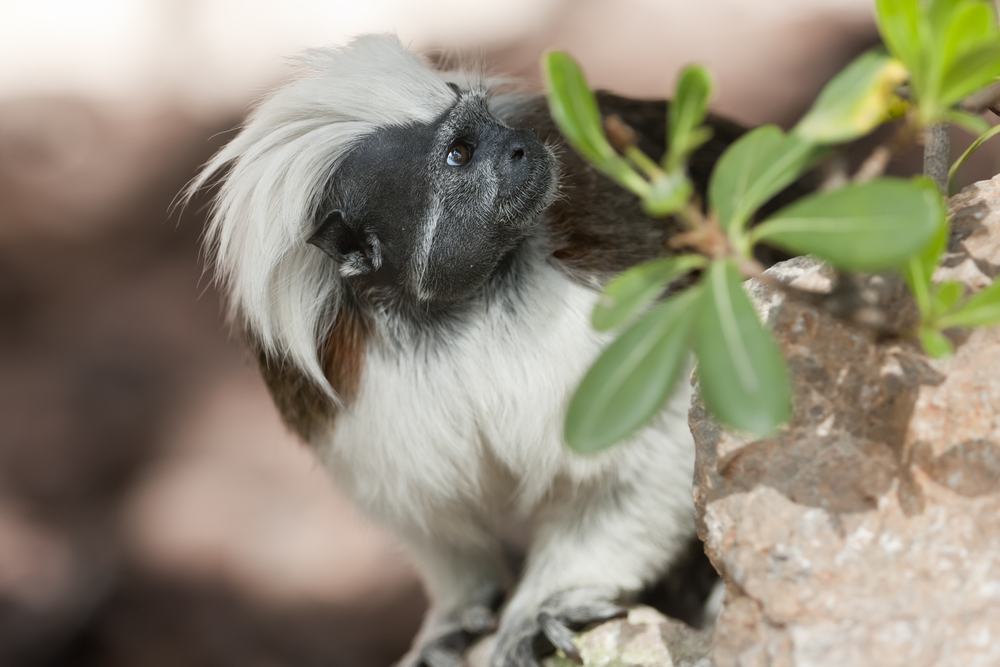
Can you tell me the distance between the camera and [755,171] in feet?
2.74

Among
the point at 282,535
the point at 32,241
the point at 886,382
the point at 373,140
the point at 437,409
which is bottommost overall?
the point at 282,535

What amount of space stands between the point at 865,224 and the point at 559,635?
1197 millimetres

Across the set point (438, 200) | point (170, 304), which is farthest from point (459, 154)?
point (170, 304)

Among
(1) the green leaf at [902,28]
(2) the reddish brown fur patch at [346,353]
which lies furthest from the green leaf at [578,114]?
(2) the reddish brown fur patch at [346,353]

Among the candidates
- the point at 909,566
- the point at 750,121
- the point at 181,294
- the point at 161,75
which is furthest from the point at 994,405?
the point at 161,75

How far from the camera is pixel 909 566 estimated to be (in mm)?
1042

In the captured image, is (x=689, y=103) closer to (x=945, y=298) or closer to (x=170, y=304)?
(x=945, y=298)

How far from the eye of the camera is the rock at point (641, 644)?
1539 mm

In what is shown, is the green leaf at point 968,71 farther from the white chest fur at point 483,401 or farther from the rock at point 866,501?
the white chest fur at point 483,401

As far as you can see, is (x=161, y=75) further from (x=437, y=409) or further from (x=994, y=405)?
(x=994, y=405)

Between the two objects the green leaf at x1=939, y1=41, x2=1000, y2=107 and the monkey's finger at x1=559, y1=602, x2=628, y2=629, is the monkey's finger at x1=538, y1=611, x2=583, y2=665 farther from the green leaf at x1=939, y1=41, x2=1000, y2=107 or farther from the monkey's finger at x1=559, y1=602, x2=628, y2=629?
the green leaf at x1=939, y1=41, x2=1000, y2=107

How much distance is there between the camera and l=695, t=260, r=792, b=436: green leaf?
2.43 ft

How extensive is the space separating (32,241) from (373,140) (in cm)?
284

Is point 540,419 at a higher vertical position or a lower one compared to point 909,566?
lower
